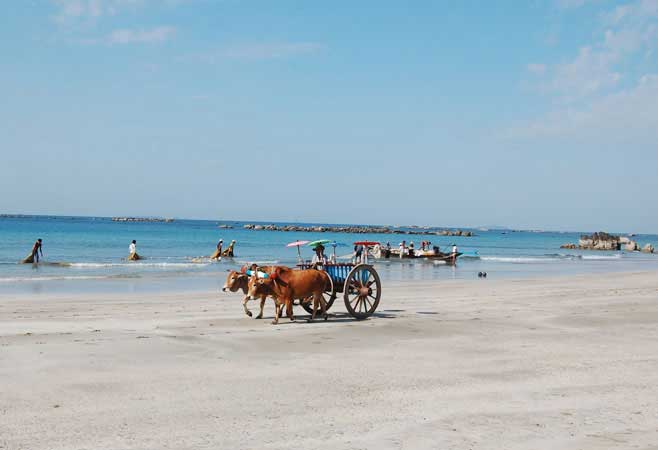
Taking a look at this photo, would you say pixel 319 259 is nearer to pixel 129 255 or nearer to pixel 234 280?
pixel 234 280

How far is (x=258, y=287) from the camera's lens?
13.6m

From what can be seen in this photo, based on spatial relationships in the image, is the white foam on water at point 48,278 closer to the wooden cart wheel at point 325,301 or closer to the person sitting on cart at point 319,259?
the wooden cart wheel at point 325,301

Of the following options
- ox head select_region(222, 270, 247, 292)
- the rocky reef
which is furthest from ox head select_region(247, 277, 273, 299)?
the rocky reef

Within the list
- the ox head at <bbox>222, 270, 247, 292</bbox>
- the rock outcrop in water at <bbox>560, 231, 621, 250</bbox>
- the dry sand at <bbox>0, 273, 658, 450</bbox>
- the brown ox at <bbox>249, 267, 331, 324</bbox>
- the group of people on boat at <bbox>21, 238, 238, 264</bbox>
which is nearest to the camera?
the dry sand at <bbox>0, 273, 658, 450</bbox>

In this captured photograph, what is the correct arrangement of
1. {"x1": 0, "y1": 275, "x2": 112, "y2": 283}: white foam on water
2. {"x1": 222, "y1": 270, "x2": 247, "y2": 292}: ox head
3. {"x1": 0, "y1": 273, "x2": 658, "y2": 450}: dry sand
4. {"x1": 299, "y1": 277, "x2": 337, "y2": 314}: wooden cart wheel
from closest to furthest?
{"x1": 0, "y1": 273, "x2": 658, "y2": 450}: dry sand
{"x1": 222, "y1": 270, "x2": 247, "y2": 292}: ox head
{"x1": 299, "y1": 277, "x2": 337, "y2": 314}: wooden cart wheel
{"x1": 0, "y1": 275, "x2": 112, "y2": 283}: white foam on water

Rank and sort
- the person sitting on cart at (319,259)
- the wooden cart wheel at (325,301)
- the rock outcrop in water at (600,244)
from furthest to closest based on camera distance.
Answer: the rock outcrop in water at (600,244) < the person sitting on cart at (319,259) < the wooden cart wheel at (325,301)

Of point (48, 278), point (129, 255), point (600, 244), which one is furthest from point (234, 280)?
point (600, 244)

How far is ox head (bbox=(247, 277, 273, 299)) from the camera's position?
13.5 m

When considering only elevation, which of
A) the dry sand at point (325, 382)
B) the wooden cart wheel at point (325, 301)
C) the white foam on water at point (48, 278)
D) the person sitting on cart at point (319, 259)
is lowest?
the white foam on water at point (48, 278)

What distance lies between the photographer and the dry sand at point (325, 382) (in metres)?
6.50

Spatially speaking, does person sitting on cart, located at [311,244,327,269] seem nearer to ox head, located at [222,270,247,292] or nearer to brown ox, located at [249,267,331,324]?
brown ox, located at [249,267,331,324]

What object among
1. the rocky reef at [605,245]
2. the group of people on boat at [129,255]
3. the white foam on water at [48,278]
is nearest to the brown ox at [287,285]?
the white foam on water at [48,278]

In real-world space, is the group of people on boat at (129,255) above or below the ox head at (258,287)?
below

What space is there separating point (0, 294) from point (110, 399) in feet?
49.5
